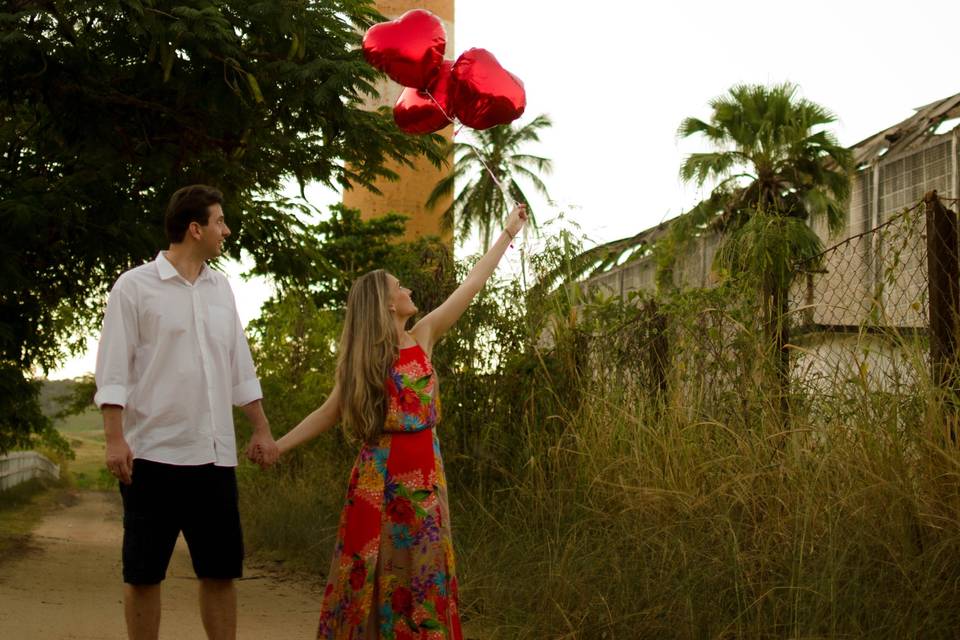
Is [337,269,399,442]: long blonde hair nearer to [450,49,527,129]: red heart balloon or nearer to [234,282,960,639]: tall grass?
[234,282,960,639]: tall grass

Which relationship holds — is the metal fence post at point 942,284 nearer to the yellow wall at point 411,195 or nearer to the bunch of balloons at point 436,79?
the bunch of balloons at point 436,79

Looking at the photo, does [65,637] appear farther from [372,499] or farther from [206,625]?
[372,499]

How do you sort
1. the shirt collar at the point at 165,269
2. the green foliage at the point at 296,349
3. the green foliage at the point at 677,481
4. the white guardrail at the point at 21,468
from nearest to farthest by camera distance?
the green foliage at the point at 677,481
the shirt collar at the point at 165,269
the green foliage at the point at 296,349
the white guardrail at the point at 21,468

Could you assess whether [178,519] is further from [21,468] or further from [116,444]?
[21,468]

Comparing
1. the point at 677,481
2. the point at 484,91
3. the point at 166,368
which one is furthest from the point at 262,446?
the point at 484,91

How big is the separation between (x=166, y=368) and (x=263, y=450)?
1.76 ft

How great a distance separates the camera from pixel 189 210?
4996 millimetres

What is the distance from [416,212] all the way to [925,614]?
4348 cm

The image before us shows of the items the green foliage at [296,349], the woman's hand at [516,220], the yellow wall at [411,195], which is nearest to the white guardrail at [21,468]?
the green foliage at [296,349]

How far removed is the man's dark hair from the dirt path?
8.90ft

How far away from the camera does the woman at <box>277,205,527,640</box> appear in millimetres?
4918

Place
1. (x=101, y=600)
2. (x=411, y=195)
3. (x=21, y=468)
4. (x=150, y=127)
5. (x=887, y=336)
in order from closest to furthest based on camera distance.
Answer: (x=887, y=336), (x=101, y=600), (x=150, y=127), (x=21, y=468), (x=411, y=195)

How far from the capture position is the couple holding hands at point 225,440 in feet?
15.3

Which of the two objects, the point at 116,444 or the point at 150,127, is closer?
the point at 116,444
